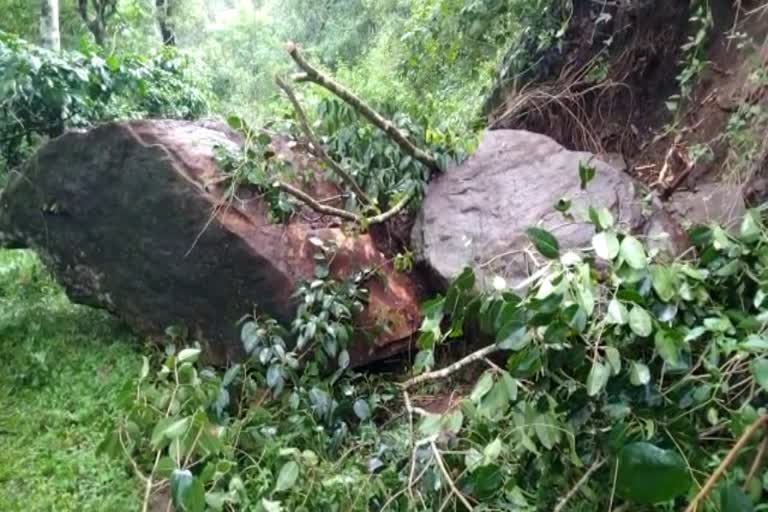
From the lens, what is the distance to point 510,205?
11.1 feet

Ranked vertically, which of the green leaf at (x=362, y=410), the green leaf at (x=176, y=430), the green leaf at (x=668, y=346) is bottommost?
the green leaf at (x=362, y=410)

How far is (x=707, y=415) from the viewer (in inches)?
80.8


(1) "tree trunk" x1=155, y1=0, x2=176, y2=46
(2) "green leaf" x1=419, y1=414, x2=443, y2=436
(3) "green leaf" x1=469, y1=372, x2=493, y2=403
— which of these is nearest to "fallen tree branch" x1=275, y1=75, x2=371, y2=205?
(2) "green leaf" x1=419, y1=414, x2=443, y2=436

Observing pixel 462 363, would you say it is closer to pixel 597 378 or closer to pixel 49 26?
pixel 597 378

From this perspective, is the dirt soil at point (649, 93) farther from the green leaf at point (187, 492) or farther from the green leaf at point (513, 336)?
the green leaf at point (187, 492)

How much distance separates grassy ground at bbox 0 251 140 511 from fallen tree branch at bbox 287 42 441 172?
1815 millimetres

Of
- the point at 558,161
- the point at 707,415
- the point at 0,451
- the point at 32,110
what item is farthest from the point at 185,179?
the point at 707,415

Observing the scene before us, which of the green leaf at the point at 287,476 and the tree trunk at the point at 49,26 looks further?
the tree trunk at the point at 49,26

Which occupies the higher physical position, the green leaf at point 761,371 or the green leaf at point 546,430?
the green leaf at point 761,371

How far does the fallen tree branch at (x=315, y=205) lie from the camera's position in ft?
11.0

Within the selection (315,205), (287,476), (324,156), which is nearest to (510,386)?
(287,476)

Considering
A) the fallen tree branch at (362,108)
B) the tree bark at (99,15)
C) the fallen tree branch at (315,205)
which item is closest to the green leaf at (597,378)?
the fallen tree branch at (315,205)

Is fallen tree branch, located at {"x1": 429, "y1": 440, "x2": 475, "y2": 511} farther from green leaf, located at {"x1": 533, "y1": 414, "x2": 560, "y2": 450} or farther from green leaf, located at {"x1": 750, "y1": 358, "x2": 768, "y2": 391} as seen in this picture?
green leaf, located at {"x1": 750, "y1": 358, "x2": 768, "y2": 391}

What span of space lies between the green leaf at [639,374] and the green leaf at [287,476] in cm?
122
